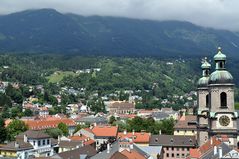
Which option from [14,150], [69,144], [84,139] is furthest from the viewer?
[84,139]

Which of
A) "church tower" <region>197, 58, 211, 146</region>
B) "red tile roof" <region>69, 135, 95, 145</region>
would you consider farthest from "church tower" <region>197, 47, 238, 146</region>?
"red tile roof" <region>69, 135, 95, 145</region>

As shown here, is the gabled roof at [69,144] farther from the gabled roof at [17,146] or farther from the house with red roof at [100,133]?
the house with red roof at [100,133]

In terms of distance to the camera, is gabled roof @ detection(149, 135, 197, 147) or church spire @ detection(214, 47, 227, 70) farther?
gabled roof @ detection(149, 135, 197, 147)

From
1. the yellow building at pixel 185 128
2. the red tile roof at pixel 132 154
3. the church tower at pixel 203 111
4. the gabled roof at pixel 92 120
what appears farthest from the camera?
the gabled roof at pixel 92 120

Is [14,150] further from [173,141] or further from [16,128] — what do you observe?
[173,141]

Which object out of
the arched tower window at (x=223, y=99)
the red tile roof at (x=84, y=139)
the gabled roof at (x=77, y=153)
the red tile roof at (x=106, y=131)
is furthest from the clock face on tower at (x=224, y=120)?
the red tile roof at (x=106, y=131)

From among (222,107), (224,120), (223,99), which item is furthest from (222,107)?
(224,120)

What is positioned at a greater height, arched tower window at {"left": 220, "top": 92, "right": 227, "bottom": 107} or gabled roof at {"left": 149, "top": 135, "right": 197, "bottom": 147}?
arched tower window at {"left": 220, "top": 92, "right": 227, "bottom": 107}

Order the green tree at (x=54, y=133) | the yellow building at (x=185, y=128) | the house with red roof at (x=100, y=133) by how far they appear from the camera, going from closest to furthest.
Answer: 1. the yellow building at (x=185, y=128)
2. the house with red roof at (x=100, y=133)
3. the green tree at (x=54, y=133)

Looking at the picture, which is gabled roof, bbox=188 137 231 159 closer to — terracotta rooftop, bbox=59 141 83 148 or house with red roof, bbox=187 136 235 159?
house with red roof, bbox=187 136 235 159

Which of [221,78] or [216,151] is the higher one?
[221,78]

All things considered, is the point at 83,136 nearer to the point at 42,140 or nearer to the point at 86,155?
the point at 42,140

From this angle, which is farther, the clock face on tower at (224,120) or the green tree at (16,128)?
the green tree at (16,128)
